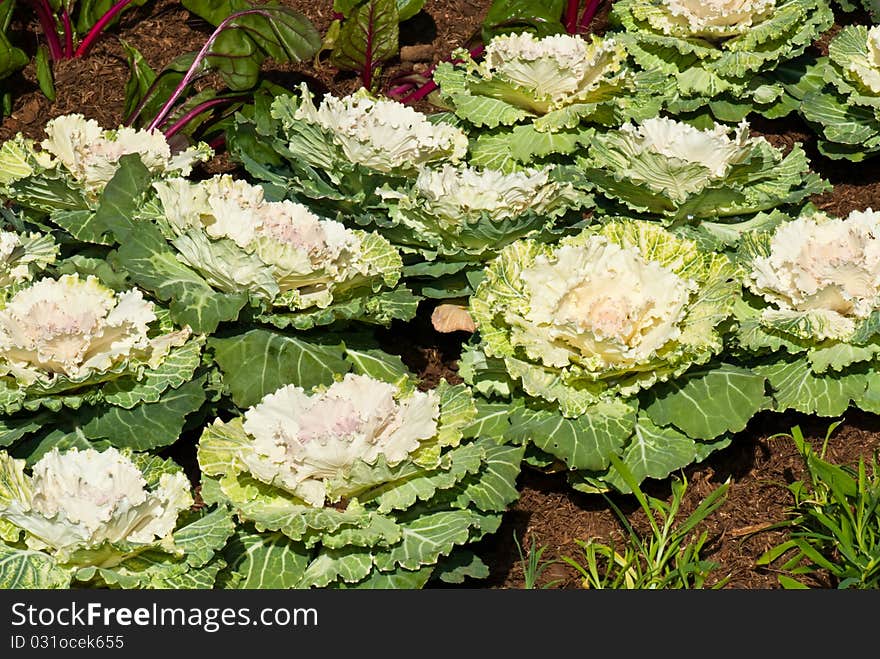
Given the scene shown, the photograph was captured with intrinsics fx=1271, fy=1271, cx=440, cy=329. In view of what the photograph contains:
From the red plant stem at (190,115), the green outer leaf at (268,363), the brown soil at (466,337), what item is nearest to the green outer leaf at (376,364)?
the green outer leaf at (268,363)

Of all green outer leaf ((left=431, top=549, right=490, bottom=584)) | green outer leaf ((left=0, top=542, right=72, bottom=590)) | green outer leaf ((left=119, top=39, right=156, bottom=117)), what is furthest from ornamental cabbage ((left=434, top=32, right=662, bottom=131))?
green outer leaf ((left=0, top=542, right=72, bottom=590))

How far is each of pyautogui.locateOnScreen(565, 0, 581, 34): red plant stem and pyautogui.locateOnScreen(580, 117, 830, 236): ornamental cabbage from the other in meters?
1.16

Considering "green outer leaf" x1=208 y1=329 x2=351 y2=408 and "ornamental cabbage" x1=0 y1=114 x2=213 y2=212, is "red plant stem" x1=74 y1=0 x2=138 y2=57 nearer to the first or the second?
"ornamental cabbage" x1=0 y1=114 x2=213 y2=212

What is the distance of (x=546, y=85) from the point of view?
456cm

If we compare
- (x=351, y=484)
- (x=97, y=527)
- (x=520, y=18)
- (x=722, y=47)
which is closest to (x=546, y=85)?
(x=520, y=18)

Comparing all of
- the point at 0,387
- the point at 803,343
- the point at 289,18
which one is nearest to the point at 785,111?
the point at 803,343

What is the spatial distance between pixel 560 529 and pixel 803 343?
912 millimetres

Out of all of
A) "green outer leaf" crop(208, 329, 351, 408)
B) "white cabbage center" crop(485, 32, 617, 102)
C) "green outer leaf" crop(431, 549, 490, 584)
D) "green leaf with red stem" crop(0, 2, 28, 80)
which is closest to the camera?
"green outer leaf" crop(431, 549, 490, 584)

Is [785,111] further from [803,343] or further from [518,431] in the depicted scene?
[518,431]

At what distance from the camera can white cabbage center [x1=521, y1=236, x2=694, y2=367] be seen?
3518 mm

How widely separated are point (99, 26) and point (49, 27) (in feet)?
0.69

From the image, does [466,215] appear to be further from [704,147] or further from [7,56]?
[7,56]

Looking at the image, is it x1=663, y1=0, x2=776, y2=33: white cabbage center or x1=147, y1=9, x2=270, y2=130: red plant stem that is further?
x1=663, y1=0, x2=776, y2=33: white cabbage center

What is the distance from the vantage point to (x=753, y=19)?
4.99m
